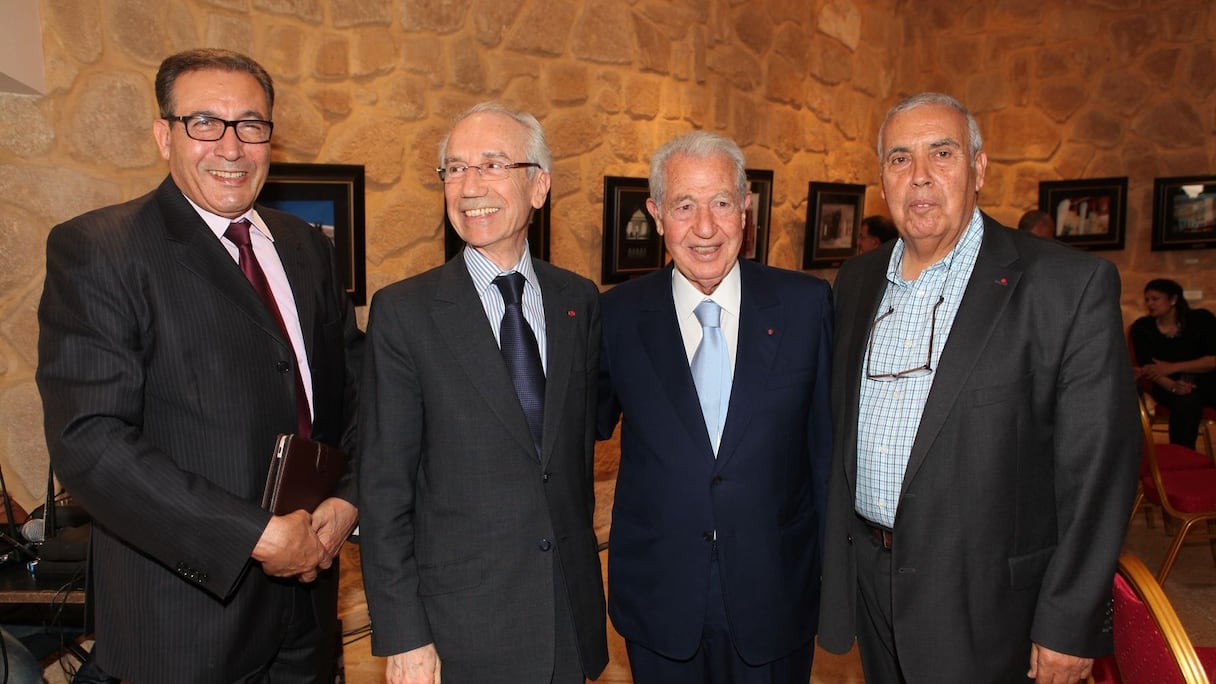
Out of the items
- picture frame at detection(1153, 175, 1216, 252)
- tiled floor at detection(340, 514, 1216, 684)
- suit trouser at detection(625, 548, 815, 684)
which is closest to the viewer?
suit trouser at detection(625, 548, 815, 684)

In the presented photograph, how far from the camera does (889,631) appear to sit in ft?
6.91

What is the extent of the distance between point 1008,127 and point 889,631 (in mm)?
7278

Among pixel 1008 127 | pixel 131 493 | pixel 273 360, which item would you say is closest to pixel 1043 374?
pixel 273 360

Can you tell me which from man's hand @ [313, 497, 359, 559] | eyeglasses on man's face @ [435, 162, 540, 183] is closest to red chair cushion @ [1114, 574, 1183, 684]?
eyeglasses on man's face @ [435, 162, 540, 183]

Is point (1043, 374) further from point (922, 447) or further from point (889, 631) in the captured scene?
point (889, 631)

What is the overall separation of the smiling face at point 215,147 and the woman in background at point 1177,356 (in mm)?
6392

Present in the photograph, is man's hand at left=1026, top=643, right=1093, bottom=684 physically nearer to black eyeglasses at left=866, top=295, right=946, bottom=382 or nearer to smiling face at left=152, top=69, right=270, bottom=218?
black eyeglasses at left=866, top=295, right=946, bottom=382

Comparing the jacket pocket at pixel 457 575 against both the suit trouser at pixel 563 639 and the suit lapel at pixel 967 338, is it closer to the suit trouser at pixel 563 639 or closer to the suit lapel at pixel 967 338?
the suit trouser at pixel 563 639

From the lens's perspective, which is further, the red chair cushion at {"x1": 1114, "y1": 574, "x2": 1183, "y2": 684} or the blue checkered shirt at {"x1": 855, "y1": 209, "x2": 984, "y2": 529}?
the blue checkered shirt at {"x1": 855, "y1": 209, "x2": 984, "y2": 529}

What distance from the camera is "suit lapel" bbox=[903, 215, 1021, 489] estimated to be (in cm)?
191

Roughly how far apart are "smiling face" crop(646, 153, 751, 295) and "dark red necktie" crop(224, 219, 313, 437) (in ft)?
3.14

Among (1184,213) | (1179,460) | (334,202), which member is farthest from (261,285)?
(1184,213)

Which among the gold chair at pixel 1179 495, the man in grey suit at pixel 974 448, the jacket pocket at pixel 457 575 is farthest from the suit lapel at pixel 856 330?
the gold chair at pixel 1179 495

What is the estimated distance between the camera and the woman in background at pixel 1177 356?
615 cm
